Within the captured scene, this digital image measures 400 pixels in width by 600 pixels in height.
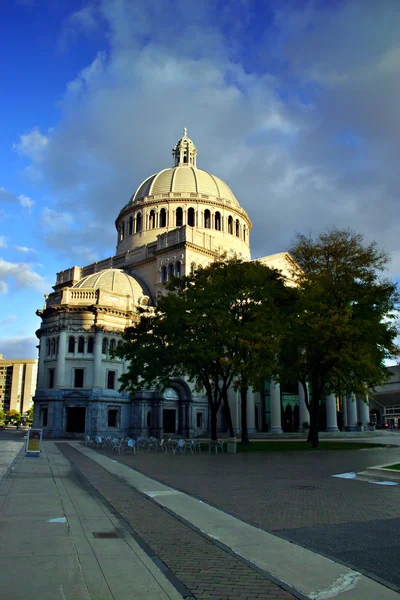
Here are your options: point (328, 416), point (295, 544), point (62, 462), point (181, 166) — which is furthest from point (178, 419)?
point (295, 544)

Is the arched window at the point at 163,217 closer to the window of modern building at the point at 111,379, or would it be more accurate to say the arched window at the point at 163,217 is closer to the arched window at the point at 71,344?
the arched window at the point at 71,344

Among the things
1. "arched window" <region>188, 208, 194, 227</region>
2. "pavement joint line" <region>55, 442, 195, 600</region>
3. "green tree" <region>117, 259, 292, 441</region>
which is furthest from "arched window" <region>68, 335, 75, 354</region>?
"pavement joint line" <region>55, 442, 195, 600</region>

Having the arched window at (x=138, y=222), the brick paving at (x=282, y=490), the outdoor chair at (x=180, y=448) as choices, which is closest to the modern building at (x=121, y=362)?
the arched window at (x=138, y=222)

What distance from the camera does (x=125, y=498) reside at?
1509cm

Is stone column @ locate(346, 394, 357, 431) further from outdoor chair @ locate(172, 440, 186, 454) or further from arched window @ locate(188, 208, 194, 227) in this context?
outdoor chair @ locate(172, 440, 186, 454)

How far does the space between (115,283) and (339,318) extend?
44.6 m

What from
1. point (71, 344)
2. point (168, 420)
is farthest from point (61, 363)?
point (168, 420)

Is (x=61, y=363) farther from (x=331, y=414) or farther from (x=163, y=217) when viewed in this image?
(x=331, y=414)

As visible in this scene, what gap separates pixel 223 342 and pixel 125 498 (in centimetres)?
2127

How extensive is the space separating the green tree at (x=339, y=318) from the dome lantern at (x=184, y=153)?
62989mm

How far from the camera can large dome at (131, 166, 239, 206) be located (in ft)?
287

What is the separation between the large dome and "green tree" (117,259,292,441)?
49256 mm

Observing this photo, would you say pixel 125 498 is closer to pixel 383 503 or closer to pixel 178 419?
pixel 383 503

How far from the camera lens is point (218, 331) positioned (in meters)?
36.7
